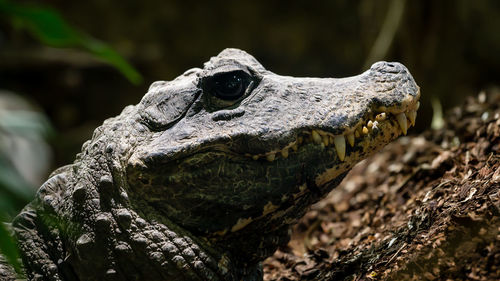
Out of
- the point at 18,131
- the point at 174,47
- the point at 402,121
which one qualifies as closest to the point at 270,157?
the point at 402,121

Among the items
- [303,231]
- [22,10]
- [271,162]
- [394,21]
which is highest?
[394,21]

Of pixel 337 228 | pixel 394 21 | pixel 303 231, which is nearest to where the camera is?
pixel 337 228

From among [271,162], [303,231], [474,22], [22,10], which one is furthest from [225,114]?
[474,22]

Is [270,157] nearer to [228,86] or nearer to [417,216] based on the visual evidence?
[228,86]

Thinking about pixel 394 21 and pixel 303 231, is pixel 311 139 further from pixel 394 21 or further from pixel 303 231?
pixel 394 21

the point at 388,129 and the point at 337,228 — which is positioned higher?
the point at 388,129

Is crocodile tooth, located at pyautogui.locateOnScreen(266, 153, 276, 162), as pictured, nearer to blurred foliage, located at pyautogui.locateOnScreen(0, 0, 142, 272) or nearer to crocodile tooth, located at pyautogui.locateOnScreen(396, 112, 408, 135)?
crocodile tooth, located at pyautogui.locateOnScreen(396, 112, 408, 135)

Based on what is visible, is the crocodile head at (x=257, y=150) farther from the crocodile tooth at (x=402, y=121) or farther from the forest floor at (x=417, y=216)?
the forest floor at (x=417, y=216)
